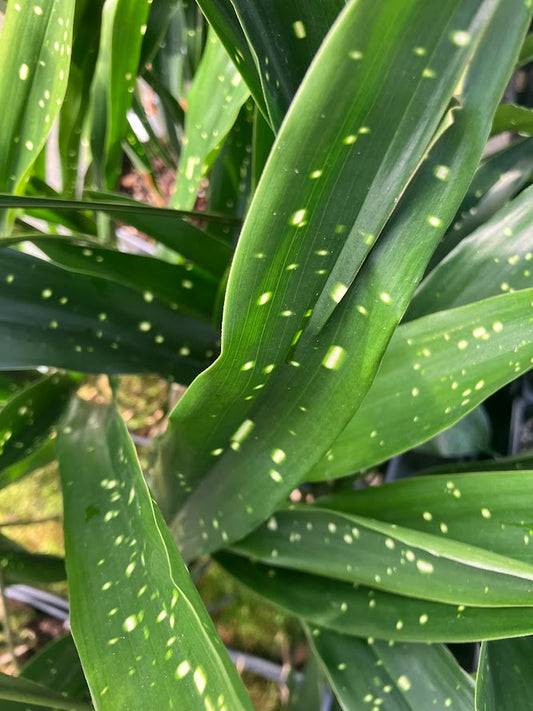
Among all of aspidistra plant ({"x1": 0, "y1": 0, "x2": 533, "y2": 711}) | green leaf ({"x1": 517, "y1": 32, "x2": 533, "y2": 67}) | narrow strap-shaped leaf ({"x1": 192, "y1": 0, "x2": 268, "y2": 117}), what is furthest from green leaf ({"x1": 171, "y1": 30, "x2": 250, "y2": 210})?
green leaf ({"x1": 517, "y1": 32, "x2": 533, "y2": 67})

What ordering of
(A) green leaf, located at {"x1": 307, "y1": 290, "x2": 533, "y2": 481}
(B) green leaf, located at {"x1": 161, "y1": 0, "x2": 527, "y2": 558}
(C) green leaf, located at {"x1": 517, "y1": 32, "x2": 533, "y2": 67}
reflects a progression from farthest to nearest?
(C) green leaf, located at {"x1": 517, "y1": 32, "x2": 533, "y2": 67} → (A) green leaf, located at {"x1": 307, "y1": 290, "x2": 533, "y2": 481} → (B) green leaf, located at {"x1": 161, "y1": 0, "x2": 527, "y2": 558}

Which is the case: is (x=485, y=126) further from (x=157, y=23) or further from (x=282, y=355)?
(x=157, y=23)

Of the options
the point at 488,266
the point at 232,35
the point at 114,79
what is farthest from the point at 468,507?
the point at 114,79

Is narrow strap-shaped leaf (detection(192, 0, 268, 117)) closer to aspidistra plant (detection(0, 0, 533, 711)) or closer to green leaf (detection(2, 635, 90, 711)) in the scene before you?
aspidistra plant (detection(0, 0, 533, 711))

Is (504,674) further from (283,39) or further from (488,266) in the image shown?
(283,39)

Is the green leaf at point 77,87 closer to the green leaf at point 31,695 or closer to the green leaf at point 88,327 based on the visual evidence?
the green leaf at point 88,327

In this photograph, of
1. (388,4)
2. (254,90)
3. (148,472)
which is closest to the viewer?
(388,4)

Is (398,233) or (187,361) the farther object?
(187,361)

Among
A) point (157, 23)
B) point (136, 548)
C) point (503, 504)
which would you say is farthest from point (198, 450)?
point (157, 23)
